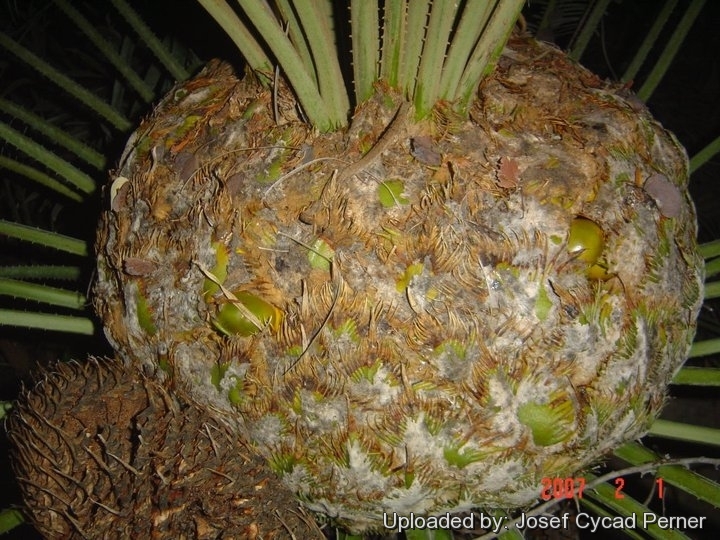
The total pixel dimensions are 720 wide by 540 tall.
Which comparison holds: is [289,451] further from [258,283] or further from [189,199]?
[189,199]

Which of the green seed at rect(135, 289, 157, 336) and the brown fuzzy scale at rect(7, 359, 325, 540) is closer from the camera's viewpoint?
the brown fuzzy scale at rect(7, 359, 325, 540)

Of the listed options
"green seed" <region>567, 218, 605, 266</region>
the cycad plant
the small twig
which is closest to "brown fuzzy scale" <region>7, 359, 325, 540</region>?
the cycad plant

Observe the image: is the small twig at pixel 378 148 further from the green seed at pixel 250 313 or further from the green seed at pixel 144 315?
the green seed at pixel 144 315

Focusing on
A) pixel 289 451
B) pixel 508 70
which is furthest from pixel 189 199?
pixel 508 70

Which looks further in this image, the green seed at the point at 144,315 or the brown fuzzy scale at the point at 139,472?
the green seed at the point at 144,315

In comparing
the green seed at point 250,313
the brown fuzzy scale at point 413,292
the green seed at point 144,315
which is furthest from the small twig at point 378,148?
the green seed at point 144,315

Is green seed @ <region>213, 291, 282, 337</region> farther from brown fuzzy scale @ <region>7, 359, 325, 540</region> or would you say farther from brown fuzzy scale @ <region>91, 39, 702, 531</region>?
brown fuzzy scale @ <region>7, 359, 325, 540</region>

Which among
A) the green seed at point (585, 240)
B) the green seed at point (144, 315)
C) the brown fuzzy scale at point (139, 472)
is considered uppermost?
the green seed at point (585, 240)
